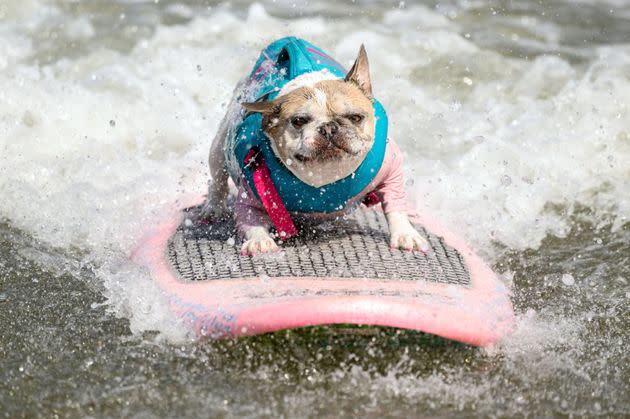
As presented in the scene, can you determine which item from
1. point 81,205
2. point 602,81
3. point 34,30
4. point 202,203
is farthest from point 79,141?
point 602,81

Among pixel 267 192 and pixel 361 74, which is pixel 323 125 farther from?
pixel 267 192

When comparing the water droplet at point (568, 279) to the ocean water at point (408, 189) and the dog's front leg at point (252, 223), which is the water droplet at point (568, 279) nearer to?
the ocean water at point (408, 189)

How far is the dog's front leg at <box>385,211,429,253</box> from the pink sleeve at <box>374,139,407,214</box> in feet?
0.12

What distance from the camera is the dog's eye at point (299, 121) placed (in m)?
3.88

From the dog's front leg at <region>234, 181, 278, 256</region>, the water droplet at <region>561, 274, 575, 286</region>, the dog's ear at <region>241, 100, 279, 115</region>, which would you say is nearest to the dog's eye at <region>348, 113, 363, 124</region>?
the dog's ear at <region>241, 100, 279, 115</region>

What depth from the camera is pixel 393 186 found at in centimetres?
448

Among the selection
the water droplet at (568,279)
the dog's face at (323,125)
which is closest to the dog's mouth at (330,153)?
the dog's face at (323,125)

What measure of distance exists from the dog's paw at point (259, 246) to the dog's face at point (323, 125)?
40 cm

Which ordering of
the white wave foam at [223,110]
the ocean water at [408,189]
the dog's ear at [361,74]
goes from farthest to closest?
the white wave foam at [223,110] → the dog's ear at [361,74] → the ocean water at [408,189]

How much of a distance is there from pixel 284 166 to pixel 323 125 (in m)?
0.38

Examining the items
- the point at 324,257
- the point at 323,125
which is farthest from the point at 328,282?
the point at 323,125

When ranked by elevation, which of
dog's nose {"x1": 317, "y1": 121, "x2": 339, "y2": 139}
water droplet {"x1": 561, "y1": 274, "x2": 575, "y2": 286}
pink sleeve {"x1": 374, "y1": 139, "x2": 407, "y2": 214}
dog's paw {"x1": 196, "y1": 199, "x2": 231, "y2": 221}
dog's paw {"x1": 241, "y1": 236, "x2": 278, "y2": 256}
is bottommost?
dog's paw {"x1": 196, "y1": 199, "x2": 231, "y2": 221}

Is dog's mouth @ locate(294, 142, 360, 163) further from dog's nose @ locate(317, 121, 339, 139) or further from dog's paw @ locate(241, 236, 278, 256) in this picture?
dog's paw @ locate(241, 236, 278, 256)

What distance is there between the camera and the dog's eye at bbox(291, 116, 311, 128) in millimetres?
3885
